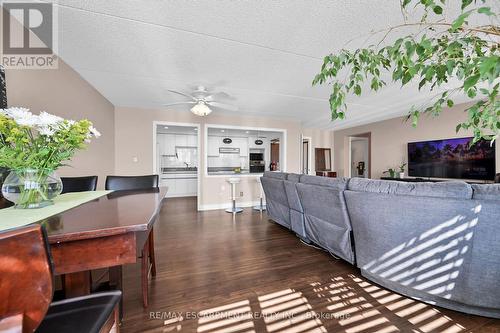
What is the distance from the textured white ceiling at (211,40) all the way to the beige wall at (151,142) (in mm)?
1106

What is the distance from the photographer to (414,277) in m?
1.61

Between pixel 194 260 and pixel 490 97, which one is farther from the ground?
pixel 490 97

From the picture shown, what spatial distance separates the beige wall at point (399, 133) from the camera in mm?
4191

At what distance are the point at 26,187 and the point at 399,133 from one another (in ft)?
21.6

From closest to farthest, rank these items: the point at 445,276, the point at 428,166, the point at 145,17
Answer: the point at 445,276 → the point at 145,17 → the point at 428,166

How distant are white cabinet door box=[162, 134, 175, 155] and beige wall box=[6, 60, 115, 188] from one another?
253 centimetres

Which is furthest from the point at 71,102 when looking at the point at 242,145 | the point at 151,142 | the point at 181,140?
the point at 242,145

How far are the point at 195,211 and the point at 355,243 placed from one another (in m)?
3.59

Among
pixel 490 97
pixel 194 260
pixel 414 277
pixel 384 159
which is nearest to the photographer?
pixel 490 97

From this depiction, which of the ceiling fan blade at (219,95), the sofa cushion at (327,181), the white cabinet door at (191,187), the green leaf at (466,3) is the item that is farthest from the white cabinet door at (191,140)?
the green leaf at (466,3)

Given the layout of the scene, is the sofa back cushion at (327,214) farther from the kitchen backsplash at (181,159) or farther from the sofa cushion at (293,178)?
the kitchen backsplash at (181,159)

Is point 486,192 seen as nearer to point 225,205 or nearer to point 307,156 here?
point 225,205

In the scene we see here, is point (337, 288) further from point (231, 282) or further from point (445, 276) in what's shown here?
point (231, 282)

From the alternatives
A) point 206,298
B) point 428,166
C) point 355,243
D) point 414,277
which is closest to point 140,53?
point 206,298
